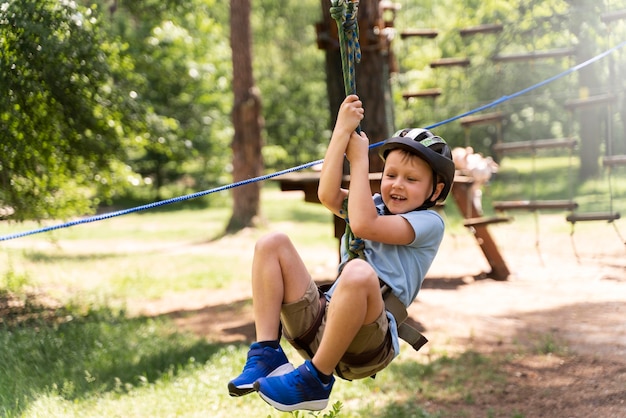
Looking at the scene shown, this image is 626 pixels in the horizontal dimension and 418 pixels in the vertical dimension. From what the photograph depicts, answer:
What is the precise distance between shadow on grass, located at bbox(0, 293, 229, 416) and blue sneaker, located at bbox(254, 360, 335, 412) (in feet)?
6.12

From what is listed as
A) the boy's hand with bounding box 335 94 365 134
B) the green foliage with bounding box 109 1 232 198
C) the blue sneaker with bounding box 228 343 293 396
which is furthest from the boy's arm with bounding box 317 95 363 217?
the green foliage with bounding box 109 1 232 198

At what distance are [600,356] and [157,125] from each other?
14.4 feet

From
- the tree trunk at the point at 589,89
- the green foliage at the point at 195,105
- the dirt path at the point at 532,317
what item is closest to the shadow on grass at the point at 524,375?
the dirt path at the point at 532,317

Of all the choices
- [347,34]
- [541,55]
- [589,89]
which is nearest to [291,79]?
[589,89]

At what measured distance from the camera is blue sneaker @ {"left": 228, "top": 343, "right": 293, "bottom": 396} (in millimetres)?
2863

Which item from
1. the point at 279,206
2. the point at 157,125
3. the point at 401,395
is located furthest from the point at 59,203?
the point at 279,206

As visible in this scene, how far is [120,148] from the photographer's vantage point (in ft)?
23.0

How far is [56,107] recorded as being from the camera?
620cm

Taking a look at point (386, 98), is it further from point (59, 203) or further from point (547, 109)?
point (547, 109)

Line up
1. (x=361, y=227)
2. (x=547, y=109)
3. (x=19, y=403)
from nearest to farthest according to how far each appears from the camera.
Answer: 1. (x=361, y=227)
2. (x=19, y=403)
3. (x=547, y=109)

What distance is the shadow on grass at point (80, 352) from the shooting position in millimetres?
4750

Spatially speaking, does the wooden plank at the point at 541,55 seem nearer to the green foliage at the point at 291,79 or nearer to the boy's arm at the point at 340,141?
the boy's arm at the point at 340,141

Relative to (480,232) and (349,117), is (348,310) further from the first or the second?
(480,232)

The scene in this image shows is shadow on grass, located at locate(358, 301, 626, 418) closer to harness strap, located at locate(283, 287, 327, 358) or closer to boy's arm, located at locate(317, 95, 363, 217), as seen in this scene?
harness strap, located at locate(283, 287, 327, 358)
